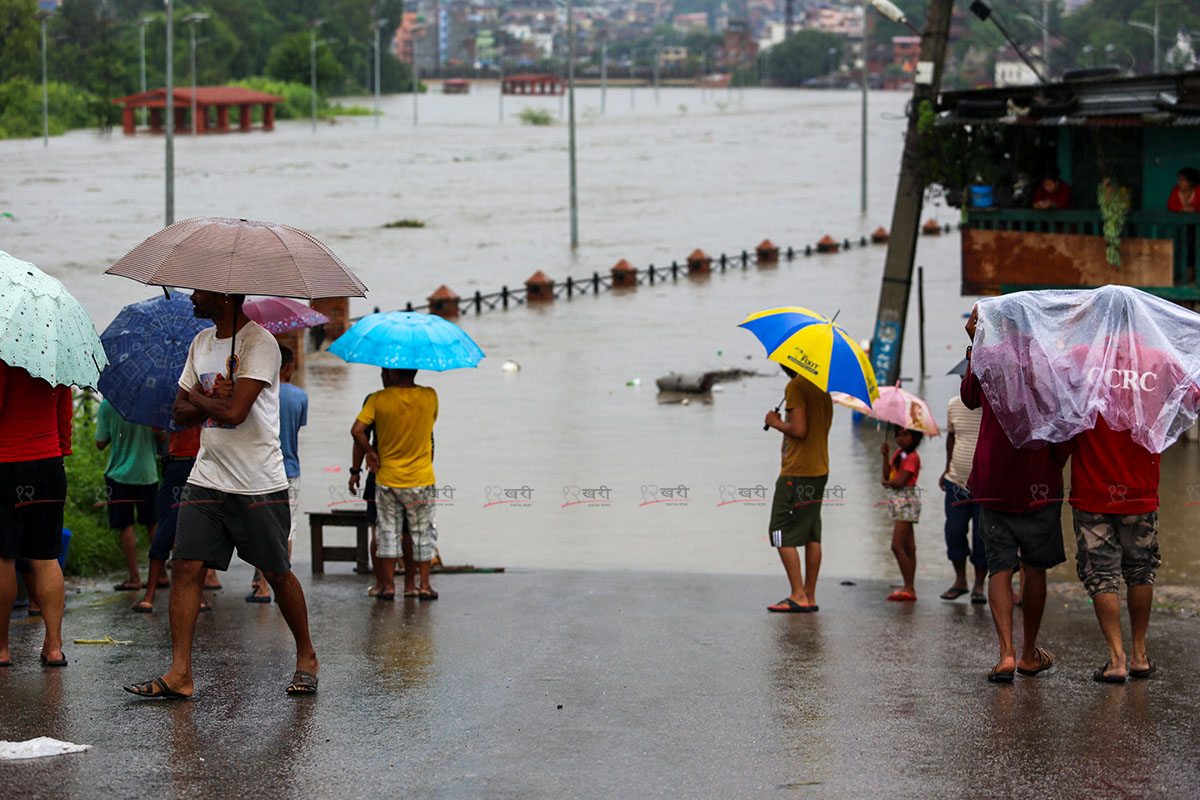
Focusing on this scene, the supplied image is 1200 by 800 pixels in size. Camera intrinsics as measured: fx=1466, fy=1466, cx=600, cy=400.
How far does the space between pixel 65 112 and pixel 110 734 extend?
325 ft

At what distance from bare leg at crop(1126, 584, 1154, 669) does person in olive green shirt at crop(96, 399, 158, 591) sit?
503cm

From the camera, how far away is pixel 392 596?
26.7ft

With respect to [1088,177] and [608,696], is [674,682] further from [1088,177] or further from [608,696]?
[1088,177]

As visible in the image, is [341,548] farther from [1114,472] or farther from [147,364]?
[1114,472]

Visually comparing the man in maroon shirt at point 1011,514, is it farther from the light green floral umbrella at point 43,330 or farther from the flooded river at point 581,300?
the light green floral umbrella at point 43,330

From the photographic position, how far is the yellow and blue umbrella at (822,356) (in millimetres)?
7766

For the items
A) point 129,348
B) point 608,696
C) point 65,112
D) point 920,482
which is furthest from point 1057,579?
point 65,112

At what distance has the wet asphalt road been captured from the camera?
4.95 metres

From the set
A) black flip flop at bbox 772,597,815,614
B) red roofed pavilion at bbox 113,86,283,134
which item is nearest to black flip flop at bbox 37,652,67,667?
black flip flop at bbox 772,597,815,614

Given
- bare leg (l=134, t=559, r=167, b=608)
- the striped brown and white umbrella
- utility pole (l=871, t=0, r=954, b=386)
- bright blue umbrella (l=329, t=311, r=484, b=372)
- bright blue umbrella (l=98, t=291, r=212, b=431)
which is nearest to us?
the striped brown and white umbrella

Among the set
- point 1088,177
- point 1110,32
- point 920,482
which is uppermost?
point 1110,32
